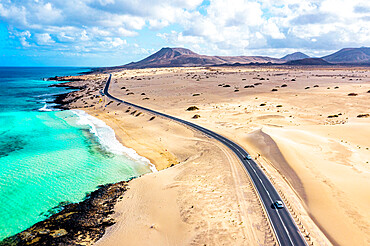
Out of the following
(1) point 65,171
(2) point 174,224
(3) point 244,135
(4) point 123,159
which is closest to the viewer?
(2) point 174,224

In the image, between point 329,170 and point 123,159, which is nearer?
point 329,170

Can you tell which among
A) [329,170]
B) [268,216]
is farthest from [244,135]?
[268,216]

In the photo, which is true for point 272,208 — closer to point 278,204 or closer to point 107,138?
point 278,204

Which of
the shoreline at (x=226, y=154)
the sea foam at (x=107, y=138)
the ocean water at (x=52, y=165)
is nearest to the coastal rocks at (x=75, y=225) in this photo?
the shoreline at (x=226, y=154)

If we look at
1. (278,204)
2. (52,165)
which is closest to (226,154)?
(278,204)

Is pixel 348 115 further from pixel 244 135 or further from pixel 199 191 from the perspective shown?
pixel 199 191

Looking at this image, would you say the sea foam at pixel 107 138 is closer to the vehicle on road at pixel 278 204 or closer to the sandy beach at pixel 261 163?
the sandy beach at pixel 261 163

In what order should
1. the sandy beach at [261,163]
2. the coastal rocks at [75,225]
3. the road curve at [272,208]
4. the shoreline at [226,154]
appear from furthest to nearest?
the shoreline at [226,154] < the sandy beach at [261,163] < the coastal rocks at [75,225] < the road curve at [272,208]
